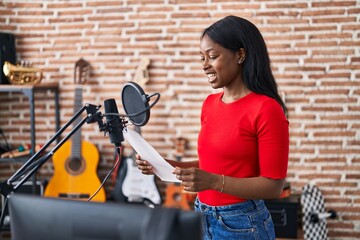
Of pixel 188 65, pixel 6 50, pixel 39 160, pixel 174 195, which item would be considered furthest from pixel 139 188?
pixel 39 160

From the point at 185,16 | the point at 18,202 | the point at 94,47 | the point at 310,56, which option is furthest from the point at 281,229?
the point at 18,202

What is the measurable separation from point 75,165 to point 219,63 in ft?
7.75

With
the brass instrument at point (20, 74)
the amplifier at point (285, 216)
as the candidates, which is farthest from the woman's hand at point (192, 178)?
the brass instrument at point (20, 74)

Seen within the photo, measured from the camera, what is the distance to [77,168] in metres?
3.66

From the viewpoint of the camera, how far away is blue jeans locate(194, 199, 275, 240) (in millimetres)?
1519

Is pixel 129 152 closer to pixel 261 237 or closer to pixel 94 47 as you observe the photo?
pixel 94 47

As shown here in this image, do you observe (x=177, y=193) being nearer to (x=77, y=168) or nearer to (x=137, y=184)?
(x=137, y=184)

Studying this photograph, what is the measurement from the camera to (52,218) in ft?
2.63

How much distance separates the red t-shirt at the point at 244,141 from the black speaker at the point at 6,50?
237 centimetres

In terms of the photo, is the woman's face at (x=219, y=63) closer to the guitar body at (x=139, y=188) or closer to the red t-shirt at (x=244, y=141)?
the red t-shirt at (x=244, y=141)

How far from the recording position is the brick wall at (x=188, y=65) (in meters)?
3.48

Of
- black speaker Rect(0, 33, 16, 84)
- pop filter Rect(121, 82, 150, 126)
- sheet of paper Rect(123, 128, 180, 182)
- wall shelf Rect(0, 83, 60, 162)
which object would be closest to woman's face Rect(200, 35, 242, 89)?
sheet of paper Rect(123, 128, 180, 182)

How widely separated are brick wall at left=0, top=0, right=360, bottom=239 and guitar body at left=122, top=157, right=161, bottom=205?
0.26 metres

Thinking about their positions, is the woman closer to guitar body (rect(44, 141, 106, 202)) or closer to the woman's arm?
the woman's arm
